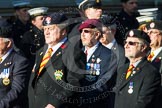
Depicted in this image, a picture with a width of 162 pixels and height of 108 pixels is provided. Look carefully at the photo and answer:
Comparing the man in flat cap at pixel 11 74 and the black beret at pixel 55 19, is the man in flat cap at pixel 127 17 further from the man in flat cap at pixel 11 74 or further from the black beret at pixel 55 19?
the man in flat cap at pixel 11 74

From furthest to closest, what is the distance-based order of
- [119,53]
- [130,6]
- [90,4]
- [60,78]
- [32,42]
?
[130,6]
[32,42]
[90,4]
[119,53]
[60,78]

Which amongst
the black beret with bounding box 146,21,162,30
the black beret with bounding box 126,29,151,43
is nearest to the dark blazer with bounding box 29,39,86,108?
the black beret with bounding box 126,29,151,43

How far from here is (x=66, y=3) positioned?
31.8 ft

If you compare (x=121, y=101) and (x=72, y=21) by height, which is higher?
(x=72, y=21)

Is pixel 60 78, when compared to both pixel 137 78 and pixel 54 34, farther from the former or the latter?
Result: pixel 137 78

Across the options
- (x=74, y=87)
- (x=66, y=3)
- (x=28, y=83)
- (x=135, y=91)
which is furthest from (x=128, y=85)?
(x=66, y=3)

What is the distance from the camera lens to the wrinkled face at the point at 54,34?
22.8ft

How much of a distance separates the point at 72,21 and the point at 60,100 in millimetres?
1349

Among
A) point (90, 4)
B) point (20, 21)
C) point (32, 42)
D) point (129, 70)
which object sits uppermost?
point (90, 4)

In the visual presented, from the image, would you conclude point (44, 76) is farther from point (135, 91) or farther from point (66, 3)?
point (66, 3)

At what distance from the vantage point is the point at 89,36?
7.14 metres

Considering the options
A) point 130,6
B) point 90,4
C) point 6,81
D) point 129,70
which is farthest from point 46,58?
point 130,6

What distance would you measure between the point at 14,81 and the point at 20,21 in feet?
7.35

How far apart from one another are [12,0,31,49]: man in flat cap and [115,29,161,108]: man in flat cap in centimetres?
206
